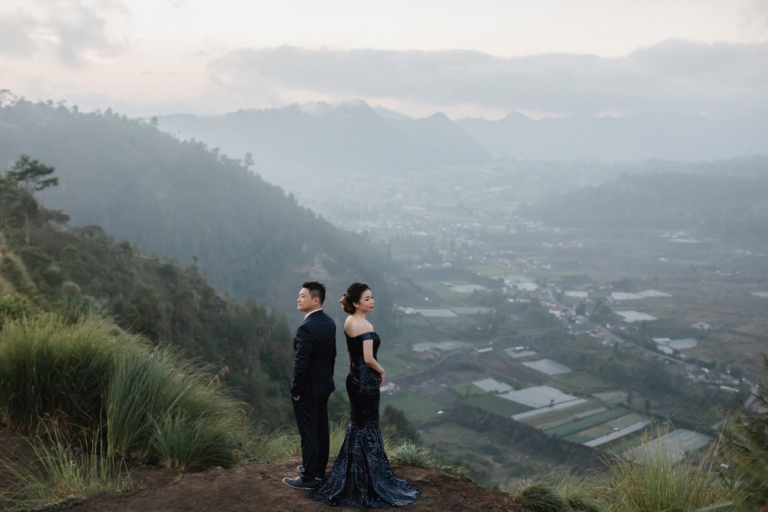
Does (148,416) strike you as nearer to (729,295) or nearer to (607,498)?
(607,498)

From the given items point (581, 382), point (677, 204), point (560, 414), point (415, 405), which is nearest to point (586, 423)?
point (560, 414)

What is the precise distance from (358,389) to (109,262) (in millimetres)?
31593

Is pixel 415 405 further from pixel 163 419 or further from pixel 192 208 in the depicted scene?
pixel 192 208

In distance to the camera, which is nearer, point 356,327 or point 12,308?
point 356,327

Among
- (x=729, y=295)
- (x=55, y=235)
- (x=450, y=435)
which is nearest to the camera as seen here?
(x=55, y=235)

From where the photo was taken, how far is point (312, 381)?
4926 millimetres

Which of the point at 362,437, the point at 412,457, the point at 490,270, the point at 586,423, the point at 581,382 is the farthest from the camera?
the point at 490,270

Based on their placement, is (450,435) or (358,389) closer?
(358,389)

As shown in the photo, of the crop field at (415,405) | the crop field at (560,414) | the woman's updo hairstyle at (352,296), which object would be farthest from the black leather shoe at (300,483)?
the crop field at (415,405)

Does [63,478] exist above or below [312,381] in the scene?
below

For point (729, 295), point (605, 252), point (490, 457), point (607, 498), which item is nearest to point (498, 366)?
point (490, 457)

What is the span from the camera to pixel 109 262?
32812 mm

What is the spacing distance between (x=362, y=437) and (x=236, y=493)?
1.05 meters

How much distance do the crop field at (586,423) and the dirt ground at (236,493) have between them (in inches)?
1278
